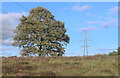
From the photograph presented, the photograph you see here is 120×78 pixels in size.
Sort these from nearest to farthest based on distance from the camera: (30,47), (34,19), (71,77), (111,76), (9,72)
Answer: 1. (71,77)
2. (111,76)
3. (9,72)
4. (30,47)
5. (34,19)

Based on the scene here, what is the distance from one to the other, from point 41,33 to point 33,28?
2.26m

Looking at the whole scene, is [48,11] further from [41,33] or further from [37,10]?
[41,33]

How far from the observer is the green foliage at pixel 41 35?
34.2 meters

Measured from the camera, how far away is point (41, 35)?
3444cm

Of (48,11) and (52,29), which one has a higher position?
(48,11)

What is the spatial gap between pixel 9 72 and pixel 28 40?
75.9 feet

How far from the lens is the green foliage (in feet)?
112

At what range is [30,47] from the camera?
34625 mm

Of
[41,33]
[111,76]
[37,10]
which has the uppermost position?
[37,10]

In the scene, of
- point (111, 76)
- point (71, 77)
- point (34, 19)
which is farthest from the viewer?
point (34, 19)

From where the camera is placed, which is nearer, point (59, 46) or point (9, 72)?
point (9, 72)

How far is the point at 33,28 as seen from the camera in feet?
116

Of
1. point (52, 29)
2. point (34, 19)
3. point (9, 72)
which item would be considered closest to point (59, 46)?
point (52, 29)

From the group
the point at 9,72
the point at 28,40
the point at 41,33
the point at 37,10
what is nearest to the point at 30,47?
the point at 28,40
